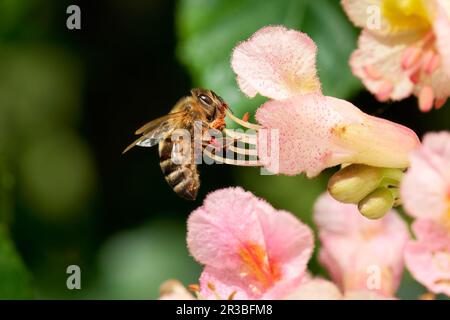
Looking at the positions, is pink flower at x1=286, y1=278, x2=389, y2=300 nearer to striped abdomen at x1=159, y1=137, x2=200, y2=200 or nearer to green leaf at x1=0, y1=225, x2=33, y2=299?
striped abdomen at x1=159, y1=137, x2=200, y2=200

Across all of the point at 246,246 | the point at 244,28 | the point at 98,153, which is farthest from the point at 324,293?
the point at 98,153

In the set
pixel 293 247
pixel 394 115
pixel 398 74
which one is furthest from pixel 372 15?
pixel 394 115

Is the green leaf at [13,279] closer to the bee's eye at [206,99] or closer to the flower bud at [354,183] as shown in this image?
the bee's eye at [206,99]

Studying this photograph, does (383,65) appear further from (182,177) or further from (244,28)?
(244,28)

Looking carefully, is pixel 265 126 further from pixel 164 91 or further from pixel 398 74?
pixel 164 91

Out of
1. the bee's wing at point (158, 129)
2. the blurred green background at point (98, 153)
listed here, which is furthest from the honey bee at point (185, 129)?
the blurred green background at point (98, 153)

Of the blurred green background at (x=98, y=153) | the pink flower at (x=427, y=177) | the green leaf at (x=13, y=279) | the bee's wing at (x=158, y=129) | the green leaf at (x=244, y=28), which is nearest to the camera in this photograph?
the pink flower at (x=427, y=177)

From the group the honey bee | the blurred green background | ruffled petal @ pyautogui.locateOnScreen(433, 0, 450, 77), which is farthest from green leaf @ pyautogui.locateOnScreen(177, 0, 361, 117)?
ruffled petal @ pyautogui.locateOnScreen(433, 0, 450, 77)
